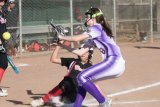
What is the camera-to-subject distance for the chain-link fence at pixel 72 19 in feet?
54.4

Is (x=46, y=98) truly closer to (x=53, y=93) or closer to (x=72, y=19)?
(x=53, y=93)

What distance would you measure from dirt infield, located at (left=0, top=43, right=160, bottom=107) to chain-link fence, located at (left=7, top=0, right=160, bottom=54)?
159cm

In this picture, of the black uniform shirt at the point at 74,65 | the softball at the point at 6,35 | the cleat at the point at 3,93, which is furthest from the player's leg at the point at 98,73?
the cleat at the point at 3,93

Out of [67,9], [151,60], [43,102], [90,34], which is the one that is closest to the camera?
[90,34]

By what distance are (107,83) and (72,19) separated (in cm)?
780

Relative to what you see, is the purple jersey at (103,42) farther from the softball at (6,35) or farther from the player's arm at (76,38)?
the softball at (6,35)

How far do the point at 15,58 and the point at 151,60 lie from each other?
4.49 meters

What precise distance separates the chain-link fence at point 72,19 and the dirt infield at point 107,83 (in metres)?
1.59

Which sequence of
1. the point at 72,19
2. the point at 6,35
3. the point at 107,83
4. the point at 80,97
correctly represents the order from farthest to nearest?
the point at 72,19, the point at 107,83, the point at 6,35, the point at 80,97

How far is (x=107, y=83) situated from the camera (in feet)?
33.7

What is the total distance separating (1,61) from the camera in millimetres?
8664

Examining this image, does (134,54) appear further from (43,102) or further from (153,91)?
(43,102)

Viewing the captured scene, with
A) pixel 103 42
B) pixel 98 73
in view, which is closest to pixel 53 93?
pixel 98 73

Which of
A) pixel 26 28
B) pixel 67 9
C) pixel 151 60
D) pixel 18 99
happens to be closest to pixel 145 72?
pixel 151 60
